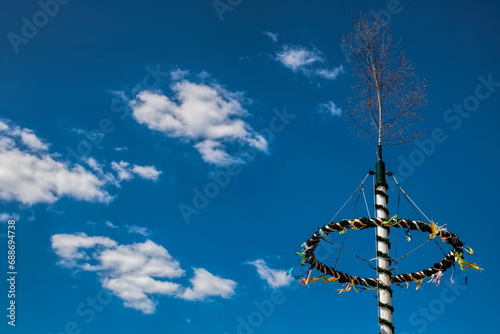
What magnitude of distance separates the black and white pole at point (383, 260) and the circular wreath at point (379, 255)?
0.73ft

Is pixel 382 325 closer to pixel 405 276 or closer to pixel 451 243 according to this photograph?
pixel 405 276

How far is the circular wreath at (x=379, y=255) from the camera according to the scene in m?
18.5

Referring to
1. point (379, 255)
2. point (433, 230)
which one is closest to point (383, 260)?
point (379, 255)

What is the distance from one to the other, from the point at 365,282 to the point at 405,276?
1.73 m

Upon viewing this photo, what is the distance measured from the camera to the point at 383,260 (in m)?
18.9

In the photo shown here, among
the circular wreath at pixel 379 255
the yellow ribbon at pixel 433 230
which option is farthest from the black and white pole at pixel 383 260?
the yellow ribbon at pixel 433 230

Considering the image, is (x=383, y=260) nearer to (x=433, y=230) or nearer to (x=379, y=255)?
(x=379, y=255)

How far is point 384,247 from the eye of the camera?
19.0 metres

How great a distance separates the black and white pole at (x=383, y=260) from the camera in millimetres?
Result: 18203

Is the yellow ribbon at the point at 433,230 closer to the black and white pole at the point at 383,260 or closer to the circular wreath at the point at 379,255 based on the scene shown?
the circular wreath at the point at 379,255

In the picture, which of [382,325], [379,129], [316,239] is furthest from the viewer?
[379,129]

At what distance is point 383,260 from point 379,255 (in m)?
0.23

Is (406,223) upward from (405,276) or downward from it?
upward

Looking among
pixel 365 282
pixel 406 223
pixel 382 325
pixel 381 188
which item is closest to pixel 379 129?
pixel 381 188
